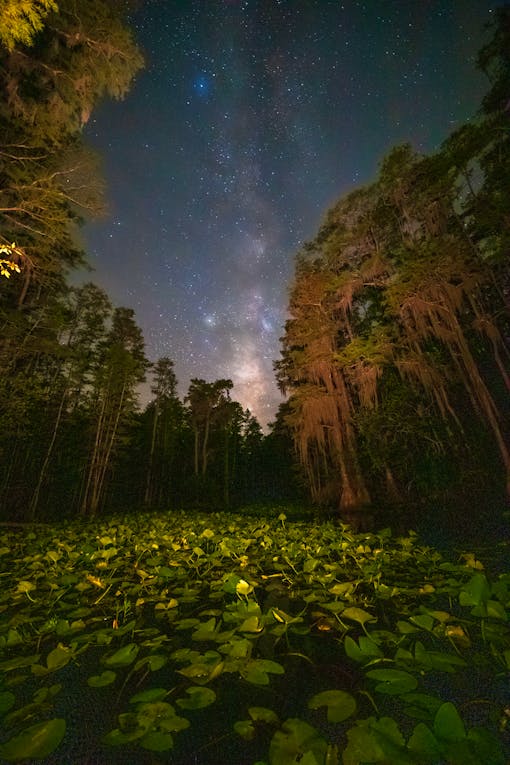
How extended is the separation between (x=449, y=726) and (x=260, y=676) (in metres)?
0.90

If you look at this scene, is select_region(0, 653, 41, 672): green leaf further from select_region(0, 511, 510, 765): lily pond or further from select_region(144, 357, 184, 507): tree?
select_region(144, 357, 184, 507): tree

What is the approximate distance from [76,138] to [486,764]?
14.4m

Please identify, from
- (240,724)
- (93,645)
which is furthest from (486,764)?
(93,645)

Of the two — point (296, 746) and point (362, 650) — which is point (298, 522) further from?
point (296, 746)

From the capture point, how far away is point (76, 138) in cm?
1027

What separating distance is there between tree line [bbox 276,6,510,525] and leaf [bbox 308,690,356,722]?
9.08 m

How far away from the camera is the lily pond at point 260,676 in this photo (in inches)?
45.7

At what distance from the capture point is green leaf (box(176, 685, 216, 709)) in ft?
4.85

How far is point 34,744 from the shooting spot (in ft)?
3.53

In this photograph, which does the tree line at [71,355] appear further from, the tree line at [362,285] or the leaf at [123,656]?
the leaf at [123,656]

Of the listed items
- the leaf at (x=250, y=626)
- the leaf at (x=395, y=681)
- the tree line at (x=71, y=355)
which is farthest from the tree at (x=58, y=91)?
the leaf at (x=395, y=681)

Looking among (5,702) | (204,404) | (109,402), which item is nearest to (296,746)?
(5,702)

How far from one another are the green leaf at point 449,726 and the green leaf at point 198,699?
961mm

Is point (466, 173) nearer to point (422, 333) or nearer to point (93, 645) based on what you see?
point (422, 333)
